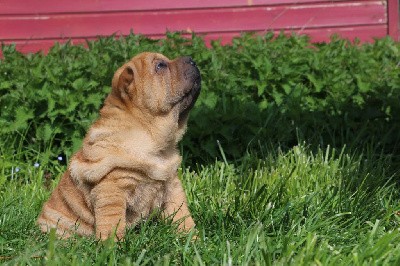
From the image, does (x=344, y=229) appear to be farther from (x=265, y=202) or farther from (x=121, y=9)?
(x=121, y=9)

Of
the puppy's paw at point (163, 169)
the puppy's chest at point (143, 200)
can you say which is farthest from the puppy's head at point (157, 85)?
the puppy's chest at point (143, 200)

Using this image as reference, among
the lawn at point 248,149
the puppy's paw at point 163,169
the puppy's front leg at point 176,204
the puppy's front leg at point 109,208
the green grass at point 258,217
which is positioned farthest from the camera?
the puppy's front leg at point 176,204

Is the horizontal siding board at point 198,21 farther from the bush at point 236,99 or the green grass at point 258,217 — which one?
the green grass at point 258,217

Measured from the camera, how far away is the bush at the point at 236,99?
5.98 meters

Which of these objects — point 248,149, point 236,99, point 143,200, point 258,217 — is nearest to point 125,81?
point 143,200

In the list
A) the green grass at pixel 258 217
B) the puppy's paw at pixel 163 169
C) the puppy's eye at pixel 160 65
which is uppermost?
the puppy's eye at pixel 160 65

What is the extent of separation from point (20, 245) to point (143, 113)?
3.14ft

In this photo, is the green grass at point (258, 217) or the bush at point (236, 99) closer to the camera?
the green grass at point (258, 217)

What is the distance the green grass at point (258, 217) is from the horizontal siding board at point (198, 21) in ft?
11.1

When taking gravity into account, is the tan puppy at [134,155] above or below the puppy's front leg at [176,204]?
above

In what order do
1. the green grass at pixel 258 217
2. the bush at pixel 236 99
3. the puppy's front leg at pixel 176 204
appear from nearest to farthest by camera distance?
the green grass at pixel 258 217
the puppy's front leg at pixel 176 204
the bush at pixel 236 99

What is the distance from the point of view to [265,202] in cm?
452

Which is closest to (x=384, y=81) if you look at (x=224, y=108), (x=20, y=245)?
(x=224, y=108)

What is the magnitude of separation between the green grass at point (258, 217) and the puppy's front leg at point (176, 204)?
111mm
